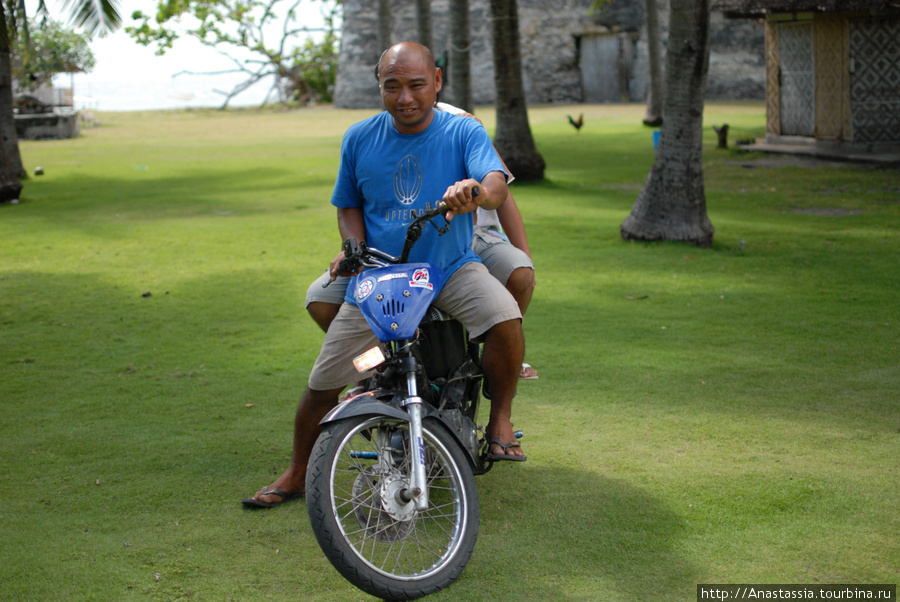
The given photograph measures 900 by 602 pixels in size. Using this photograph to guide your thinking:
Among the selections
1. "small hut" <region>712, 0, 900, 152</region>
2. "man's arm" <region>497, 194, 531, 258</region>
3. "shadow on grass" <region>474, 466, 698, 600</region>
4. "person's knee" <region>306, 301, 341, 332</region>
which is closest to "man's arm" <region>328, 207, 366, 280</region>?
"person's knee" <region>306, 301, 341, 332</region>

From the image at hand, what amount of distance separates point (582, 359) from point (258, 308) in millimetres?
2861

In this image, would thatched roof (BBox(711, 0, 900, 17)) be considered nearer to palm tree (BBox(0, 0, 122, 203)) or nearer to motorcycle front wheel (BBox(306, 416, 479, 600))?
palm tree (BBox(0, 0, 122, 203))

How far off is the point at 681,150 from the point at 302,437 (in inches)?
255

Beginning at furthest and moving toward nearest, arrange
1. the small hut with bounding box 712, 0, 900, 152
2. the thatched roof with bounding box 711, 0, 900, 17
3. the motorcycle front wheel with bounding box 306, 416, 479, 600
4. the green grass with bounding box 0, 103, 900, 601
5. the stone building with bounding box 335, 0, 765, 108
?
the stone building with bounding box 335, 0, 765, 108 → the small hut with bounding box 712, 0, 900, 152 → the thatched roof with bounding box 711, 0, 900, 17 → the green grass with bounding box 0, 103, 900, 601 → the motorcycle front wheel with bounding box 306, 416, 479, 600

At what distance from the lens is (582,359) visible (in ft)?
18.8

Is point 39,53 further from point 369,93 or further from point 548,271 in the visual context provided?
point 548,271

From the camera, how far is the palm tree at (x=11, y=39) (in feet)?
37.7

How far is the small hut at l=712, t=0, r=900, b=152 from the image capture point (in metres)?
15.1

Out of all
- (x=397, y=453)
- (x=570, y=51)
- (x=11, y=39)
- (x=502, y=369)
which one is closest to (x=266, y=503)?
(x=397, y=453)

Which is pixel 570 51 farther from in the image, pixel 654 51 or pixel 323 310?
pixel 323 310

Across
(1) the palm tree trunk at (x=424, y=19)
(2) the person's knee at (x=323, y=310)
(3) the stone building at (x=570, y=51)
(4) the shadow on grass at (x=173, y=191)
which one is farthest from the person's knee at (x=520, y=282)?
(3) the stone building at (x=570, y=51)

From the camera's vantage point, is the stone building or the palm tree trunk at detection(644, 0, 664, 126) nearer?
the palm tree trunk at detection(644, 0, 664, 126)

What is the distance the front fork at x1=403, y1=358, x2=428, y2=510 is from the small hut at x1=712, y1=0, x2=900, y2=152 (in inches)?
538

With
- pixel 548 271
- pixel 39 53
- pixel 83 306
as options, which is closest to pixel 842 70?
pixel 548 271
